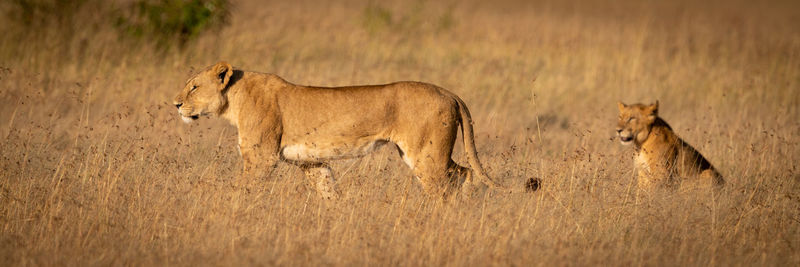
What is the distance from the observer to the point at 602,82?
13.9 meters

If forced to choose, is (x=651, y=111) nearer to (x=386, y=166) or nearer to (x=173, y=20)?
(x=386, y=166)

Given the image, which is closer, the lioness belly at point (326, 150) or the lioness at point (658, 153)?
the lioness belly at point (326, 150)

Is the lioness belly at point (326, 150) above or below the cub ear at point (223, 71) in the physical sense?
below

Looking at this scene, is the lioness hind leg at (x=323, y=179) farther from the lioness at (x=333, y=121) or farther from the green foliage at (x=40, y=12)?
the green foliage at (x=40, y=12)

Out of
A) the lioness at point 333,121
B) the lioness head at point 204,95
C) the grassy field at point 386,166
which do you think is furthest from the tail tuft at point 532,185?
the lioness head at point 204,95

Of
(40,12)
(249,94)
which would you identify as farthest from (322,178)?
(40,12)

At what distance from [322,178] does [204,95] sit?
1157 millimetres

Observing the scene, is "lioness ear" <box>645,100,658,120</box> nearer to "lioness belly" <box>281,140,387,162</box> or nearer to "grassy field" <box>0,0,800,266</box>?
"grassy field" <box>0,0,800,266</box>

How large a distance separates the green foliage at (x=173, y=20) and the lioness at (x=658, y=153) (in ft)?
26.3

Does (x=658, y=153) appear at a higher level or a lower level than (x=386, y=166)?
higher

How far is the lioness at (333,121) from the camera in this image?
6570mm

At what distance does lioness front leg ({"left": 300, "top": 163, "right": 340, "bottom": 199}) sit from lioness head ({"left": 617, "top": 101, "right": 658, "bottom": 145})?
8.50 ft

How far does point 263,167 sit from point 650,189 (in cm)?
321

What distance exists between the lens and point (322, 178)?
277 inches
